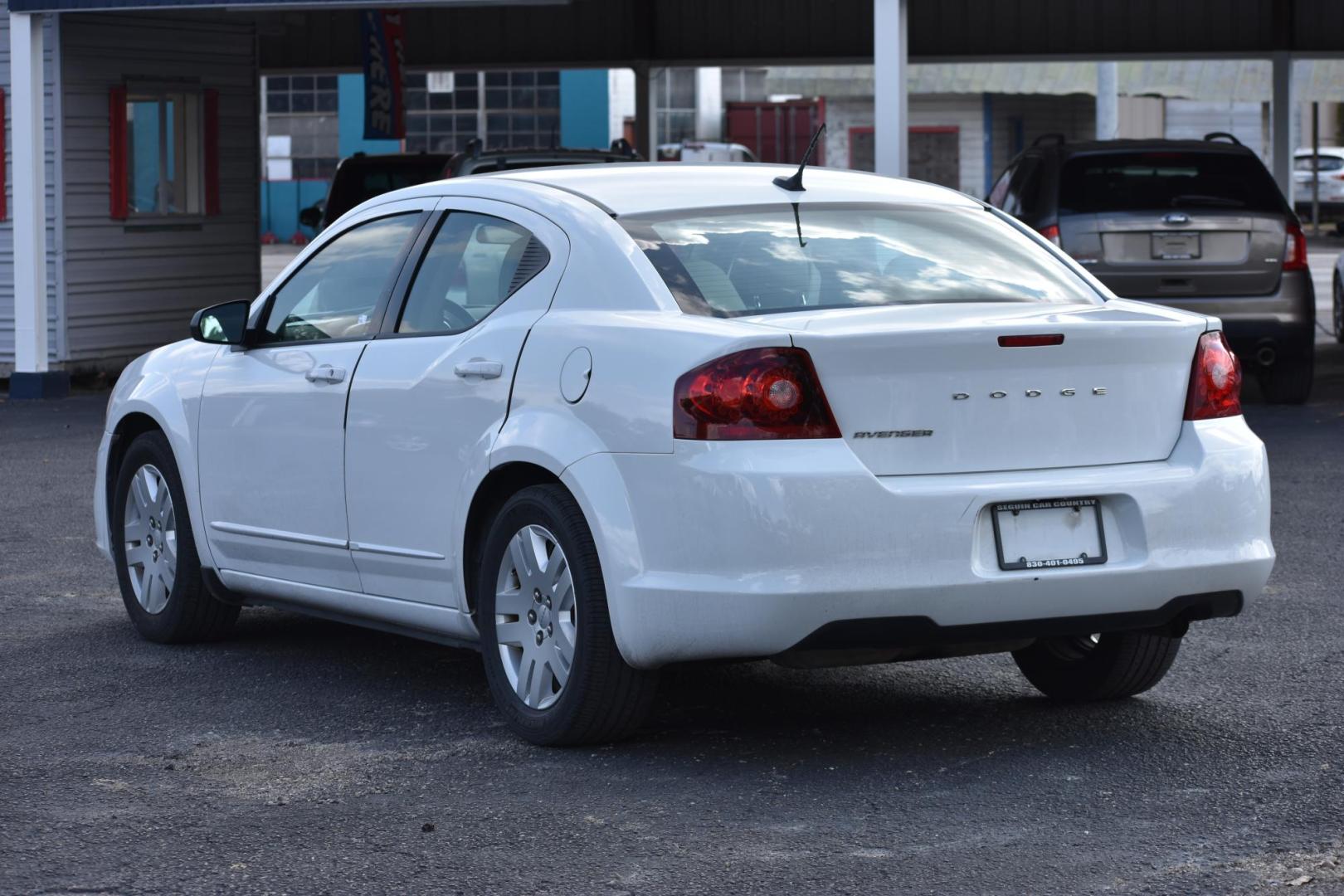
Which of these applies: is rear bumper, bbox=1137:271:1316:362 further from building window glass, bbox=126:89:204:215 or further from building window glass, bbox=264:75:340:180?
building window glass, bbox=264:75:340:180

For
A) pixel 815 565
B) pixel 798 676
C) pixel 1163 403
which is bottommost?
pixel 798 676

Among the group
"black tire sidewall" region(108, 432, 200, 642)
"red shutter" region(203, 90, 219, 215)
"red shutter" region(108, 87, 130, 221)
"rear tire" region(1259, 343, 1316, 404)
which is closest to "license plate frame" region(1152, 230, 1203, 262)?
"rear tire" region(1259, 343, 1316, 404)

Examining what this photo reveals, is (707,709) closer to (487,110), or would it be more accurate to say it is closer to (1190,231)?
(1190,231)

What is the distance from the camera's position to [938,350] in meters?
5.37

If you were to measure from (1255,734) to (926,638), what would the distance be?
3.76 feet

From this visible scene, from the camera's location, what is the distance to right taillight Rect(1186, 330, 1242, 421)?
572cm

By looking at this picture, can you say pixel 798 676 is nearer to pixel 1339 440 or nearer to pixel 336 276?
pixel 336 276

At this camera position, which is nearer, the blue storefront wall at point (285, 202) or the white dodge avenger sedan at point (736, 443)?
the white dodge avenger sedan at point (736, 443)

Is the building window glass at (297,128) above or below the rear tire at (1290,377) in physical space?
above

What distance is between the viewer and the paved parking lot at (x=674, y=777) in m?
4.68

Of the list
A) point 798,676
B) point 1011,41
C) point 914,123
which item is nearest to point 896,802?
point 798,676

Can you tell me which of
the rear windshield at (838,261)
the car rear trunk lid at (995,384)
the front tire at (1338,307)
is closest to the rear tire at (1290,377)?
the front tire at (1338,307)

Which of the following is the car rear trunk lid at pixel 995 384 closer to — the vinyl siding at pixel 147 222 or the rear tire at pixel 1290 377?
the rear tire at pixel 1290 377

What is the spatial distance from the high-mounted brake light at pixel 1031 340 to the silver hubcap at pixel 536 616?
1233 millimetres
